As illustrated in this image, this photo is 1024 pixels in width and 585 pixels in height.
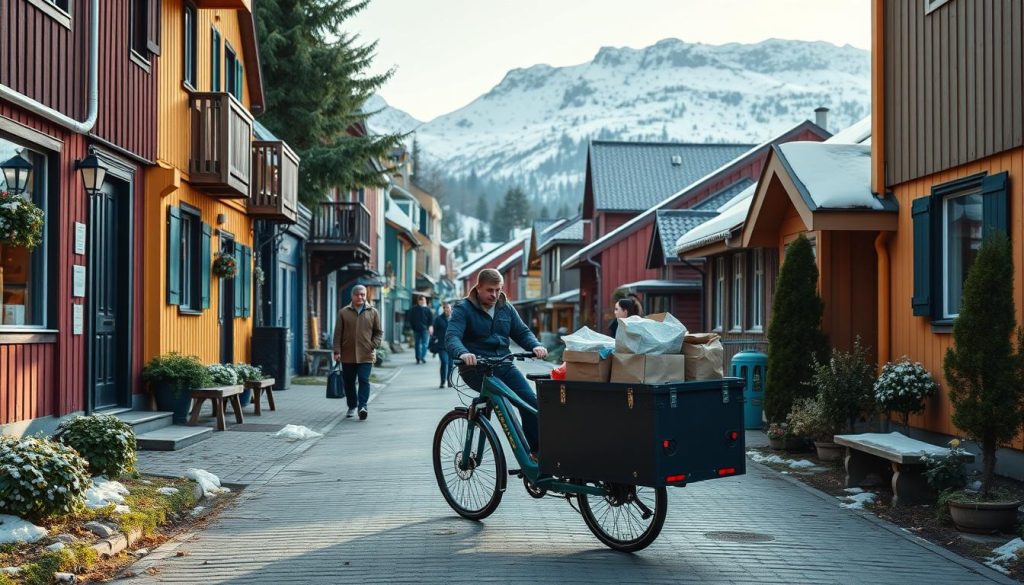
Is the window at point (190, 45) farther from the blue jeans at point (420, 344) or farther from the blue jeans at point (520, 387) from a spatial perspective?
the blue jeans at point (420, 344)

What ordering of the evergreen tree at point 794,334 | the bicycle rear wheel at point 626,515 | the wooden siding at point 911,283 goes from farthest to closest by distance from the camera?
the evergreen tree at point 794,334
the wooden siding at point 911,283
the bicycle rear wheel at point 626,515

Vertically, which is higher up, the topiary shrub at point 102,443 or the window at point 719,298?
the window at point 719,298

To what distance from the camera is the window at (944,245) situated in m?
11.4

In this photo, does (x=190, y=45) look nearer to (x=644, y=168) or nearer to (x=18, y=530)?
(x=18, y=530)

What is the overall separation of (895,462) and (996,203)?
277cm

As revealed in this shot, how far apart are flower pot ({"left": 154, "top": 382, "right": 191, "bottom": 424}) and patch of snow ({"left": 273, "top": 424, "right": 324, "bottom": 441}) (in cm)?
116

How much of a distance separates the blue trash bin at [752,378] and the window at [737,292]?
197 inches

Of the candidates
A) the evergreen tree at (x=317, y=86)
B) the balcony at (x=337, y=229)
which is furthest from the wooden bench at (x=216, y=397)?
the balcony at (x=337, y=229)

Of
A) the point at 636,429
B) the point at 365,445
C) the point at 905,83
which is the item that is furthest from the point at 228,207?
the point at 636,429

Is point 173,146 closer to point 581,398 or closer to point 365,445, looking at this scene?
point 365,445

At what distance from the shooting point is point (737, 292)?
21078mm

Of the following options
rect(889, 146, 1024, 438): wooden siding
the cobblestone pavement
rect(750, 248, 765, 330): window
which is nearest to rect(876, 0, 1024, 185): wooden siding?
rect(889, 146, 1024, 438): wooden siding

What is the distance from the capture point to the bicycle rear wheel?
7.03m

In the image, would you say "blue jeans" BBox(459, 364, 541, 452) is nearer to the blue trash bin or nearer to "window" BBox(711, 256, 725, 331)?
the blue trash bin
